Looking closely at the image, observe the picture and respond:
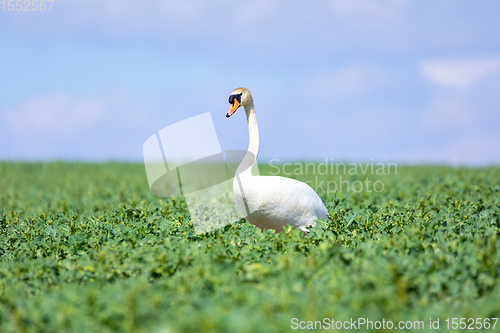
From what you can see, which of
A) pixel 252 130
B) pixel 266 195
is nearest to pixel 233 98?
pixel 252 130

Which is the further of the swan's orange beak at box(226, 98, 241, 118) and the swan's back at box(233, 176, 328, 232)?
the swan's orange beak at box(226, 98, 241, 118)

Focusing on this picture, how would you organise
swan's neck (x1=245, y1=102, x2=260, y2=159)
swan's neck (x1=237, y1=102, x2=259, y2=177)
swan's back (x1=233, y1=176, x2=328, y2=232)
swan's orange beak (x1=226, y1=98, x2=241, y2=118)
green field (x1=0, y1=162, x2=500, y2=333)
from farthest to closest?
swan's neck (x1=245, y1=102, x2=260, y2=159) < swan's orange beak (x1=226, y1=98, x2=241, y2=118) < swan's neck (x1=237, y1=102, x2=259, y2=177) < swan's back (x1=233, y1=176, x2=328, y2=232) < green field (x1=0, y1=162, x2=500, y2=333)

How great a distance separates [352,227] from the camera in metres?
7.54

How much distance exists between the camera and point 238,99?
7664 millimetres

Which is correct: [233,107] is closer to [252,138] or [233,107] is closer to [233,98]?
[233,98]

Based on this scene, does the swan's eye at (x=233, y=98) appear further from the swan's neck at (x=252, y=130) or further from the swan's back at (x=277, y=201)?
the swan's back at (x=277, y=201)

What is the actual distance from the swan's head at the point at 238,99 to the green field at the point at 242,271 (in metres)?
Result: 1.65

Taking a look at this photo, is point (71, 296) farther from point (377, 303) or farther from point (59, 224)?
point (59, 224)

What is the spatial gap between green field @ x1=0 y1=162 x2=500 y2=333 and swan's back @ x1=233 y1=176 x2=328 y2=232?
323 millimetres

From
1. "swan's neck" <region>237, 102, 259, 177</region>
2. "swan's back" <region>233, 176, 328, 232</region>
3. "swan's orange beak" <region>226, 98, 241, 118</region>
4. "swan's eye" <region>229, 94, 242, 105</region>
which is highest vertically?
"swan's eye" <region>229, 94, 242, 105</region>

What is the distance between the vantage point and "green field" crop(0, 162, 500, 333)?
406cm

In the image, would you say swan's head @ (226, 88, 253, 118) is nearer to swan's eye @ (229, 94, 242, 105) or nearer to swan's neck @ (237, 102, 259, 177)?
swan's eye @ (229, 94, 242, 105)

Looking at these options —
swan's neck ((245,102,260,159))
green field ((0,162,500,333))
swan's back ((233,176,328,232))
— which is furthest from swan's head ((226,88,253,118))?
green field ((0,162,500,333))

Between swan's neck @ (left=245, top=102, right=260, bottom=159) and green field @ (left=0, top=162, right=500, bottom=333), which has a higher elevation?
swan's neck @ (left=245, top=102, right=260, bottom=159)
